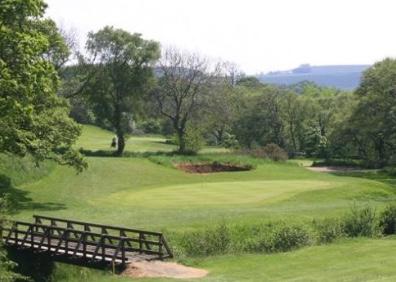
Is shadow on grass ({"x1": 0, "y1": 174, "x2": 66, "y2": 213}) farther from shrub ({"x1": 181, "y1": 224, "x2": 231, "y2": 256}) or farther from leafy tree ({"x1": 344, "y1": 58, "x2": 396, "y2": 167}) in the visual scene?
leafy tree ({"x1": 344, "y1": 58, "x2": 396, "y2": 167})

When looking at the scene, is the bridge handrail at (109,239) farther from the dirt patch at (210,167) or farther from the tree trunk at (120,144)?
the tree trunk at (120,144)

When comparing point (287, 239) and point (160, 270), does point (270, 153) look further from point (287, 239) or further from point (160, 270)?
point (160, 270)

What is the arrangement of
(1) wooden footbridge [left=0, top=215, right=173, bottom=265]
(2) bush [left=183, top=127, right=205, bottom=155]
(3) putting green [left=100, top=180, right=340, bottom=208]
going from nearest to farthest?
(1) wooden footbridge [left=0, top=215, right=173, bottom=265] → (3) putting green [left=100, top=180, right=340, bottom=208] → (2) bush [left=183, top=127, right=205, bottom=155]

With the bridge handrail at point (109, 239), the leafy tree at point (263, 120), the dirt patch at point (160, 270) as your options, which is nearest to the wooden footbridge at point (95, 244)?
the bridge handrail at point (109, 239)

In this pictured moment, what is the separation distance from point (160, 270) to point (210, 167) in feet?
160

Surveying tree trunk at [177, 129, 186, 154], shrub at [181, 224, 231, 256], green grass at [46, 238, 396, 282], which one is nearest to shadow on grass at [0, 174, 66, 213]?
green grass at [46, 238, 396, 282]

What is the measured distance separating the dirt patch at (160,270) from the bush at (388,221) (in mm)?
14458

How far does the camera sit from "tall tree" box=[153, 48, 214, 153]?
8588 cm

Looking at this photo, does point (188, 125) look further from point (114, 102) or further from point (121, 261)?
point (121, 261)

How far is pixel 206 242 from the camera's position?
30312 millimetres

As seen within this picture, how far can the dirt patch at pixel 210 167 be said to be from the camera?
233 feet

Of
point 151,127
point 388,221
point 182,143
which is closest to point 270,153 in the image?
point 182,143

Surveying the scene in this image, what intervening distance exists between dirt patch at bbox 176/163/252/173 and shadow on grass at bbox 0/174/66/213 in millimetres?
26868

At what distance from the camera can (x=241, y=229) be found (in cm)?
3294
